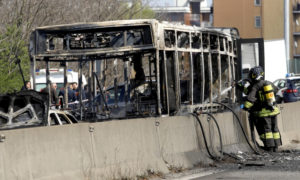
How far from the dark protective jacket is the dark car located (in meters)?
19.0

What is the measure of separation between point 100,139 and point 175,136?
→ 2.38m

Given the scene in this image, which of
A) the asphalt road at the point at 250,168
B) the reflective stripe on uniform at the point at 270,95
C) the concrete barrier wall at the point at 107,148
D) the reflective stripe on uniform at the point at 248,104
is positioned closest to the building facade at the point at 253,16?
the reflective stripe on uniform at the point at 270,95

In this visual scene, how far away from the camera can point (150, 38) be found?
54.3ft

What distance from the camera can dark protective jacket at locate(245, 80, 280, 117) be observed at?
16.0 meters

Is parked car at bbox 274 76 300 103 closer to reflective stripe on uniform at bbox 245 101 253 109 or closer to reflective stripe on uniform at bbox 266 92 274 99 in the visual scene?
reflective stripe on uniform at bbox 266 92 274 99

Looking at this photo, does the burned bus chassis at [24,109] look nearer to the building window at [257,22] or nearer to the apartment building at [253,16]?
the apartment building at [253,16]

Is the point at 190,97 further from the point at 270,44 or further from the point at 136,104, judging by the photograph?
the point at 270,44

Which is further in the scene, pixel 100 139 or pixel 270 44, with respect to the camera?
pixel 270 44

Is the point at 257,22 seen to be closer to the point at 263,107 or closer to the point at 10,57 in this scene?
the point at 10,57

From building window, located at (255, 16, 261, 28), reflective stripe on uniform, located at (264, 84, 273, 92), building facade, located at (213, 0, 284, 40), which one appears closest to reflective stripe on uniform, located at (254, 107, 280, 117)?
reflective stripe on uniform, located at (264, 84, 273, 92)

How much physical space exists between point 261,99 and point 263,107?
171mm

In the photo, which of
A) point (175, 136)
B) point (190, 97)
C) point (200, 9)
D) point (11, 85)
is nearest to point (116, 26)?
point (190, 97)

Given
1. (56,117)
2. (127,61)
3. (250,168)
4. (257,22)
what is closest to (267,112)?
(127,61)

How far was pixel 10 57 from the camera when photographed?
104 ft
